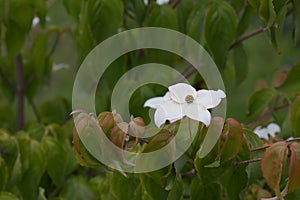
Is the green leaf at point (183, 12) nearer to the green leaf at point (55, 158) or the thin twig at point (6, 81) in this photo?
the green leaf at point (55, 158)

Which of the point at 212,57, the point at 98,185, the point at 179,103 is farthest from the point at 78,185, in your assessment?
the point at 179,103

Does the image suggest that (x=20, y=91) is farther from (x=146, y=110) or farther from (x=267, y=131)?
(x=267, y=131)

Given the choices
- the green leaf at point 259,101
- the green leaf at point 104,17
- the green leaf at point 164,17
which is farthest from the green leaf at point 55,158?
the green leaf at point 259,101

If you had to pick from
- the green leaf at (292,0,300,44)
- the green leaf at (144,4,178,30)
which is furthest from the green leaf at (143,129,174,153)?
the green leaf at (144,4,178,30)

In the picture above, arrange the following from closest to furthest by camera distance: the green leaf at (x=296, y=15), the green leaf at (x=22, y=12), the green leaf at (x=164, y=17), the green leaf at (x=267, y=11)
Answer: the green leaf at (x=267, y=11) → the green leaf at (x=296, y=15) → the green leaf at (x=164, y=17) → the green leaf at (x=22, y=12)

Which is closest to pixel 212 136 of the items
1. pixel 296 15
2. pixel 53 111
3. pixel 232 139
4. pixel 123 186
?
pixel 232 139
